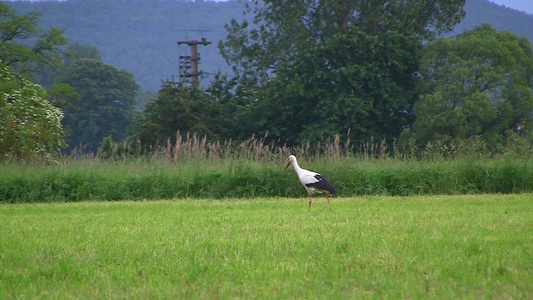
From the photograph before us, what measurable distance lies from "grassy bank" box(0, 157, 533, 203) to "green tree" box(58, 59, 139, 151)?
145ft

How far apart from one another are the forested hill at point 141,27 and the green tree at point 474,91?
3321 inches

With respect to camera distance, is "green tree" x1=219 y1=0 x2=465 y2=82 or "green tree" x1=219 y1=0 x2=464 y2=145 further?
"green tree" x1=219 y1=0 x2=465 y2=82

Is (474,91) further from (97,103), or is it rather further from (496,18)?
(496,18)

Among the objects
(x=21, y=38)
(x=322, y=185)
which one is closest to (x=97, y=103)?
(x=21, y=38)

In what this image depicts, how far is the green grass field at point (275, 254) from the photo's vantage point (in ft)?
15.2

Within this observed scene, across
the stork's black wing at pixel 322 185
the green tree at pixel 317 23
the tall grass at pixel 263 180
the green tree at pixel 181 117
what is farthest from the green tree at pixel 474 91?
the stork's black wing at pixel 322 185

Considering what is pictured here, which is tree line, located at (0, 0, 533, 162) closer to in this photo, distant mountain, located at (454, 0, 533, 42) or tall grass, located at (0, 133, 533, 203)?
tall grass, located at (0, 133, 533, 203)

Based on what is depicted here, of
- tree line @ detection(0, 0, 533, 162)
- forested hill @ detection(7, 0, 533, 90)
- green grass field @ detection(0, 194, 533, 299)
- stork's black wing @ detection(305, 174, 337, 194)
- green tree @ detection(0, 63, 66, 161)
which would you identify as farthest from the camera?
forested hill @ detection(7, 0, 533, 90)

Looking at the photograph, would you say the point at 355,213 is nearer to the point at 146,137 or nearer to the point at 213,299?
the point at 213,299

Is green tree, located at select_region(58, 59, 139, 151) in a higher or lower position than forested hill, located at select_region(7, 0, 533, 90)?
lower

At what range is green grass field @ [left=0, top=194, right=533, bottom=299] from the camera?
4645 millimetres

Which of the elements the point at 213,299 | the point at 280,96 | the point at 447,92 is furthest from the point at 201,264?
the point at 280,96

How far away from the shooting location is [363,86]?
32938 mm

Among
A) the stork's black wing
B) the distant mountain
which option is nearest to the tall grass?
the stork's black wing
